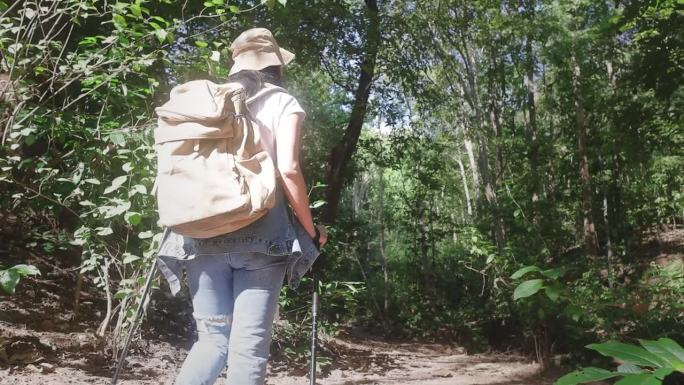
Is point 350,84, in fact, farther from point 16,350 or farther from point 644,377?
point 644,377

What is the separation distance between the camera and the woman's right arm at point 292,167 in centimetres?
199

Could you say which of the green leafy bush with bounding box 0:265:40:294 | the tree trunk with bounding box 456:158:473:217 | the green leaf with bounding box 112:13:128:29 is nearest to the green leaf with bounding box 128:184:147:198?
the green leaf with bounding box 112:13:128:29

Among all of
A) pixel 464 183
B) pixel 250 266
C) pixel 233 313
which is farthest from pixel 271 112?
pixel 464 183

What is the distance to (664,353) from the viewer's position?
88 cm

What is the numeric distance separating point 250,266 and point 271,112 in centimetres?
59

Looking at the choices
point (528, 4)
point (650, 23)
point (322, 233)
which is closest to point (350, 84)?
point (528, 4)

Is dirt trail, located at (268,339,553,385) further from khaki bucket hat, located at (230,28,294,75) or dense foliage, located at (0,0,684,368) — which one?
khaki bucket hat, located at (230,28,294,75)

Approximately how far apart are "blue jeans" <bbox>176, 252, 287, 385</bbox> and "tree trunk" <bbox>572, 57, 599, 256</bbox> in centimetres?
975

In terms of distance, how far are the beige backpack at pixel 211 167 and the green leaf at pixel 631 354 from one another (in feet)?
3.98

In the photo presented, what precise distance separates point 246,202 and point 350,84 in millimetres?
7327

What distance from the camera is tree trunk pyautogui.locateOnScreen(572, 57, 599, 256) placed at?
10.6 metres

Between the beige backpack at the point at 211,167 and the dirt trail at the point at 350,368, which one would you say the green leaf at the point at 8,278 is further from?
the dirt trail at the point at 350,368

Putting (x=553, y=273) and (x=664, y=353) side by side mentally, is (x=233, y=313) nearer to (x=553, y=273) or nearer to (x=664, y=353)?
(x=553, y=273)

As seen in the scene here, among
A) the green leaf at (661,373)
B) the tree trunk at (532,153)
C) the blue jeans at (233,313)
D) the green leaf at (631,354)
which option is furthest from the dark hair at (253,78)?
the tree trunk at (532,153)
